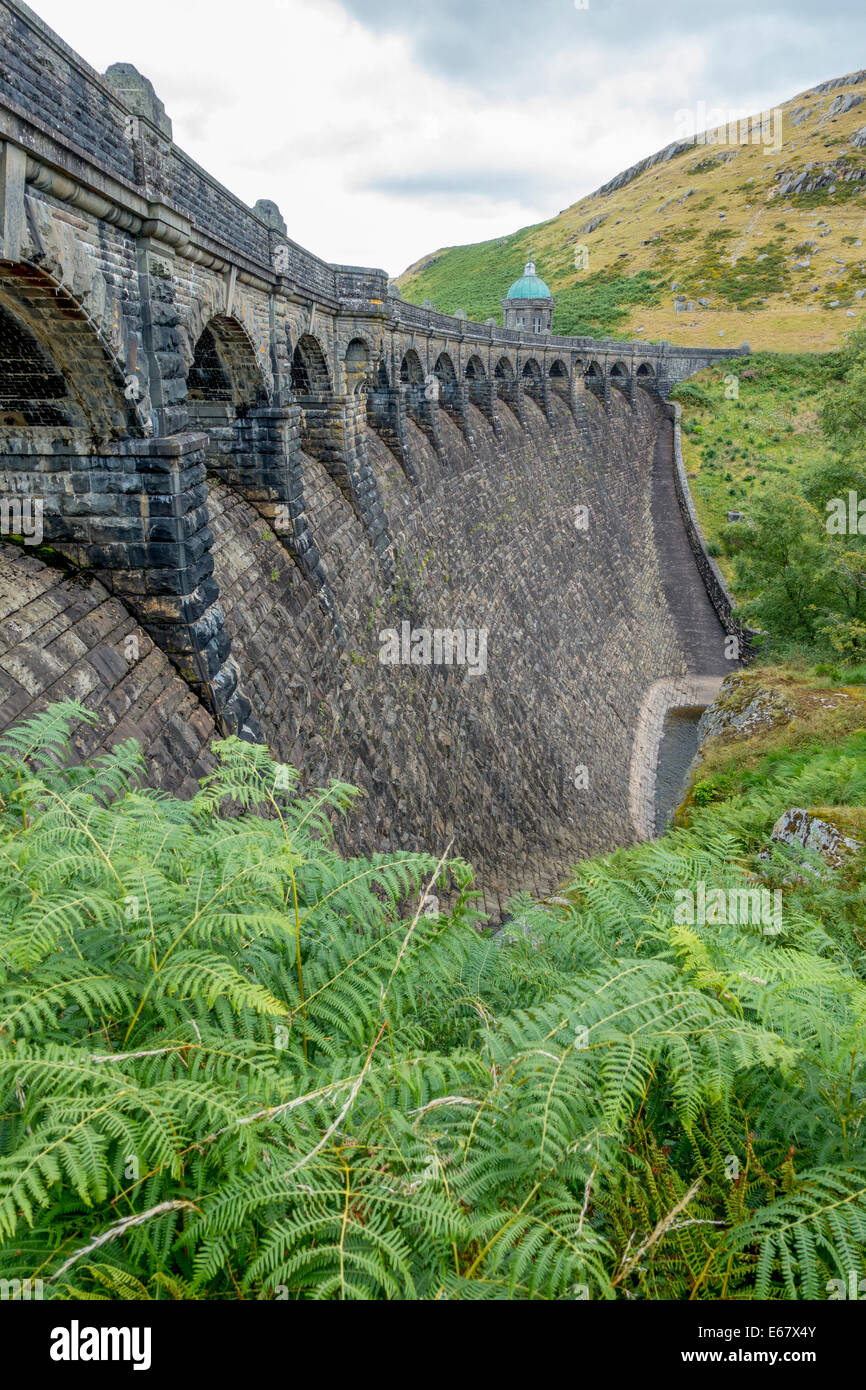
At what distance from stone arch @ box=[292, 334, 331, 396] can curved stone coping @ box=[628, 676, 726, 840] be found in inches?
632

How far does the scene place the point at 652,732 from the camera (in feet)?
106

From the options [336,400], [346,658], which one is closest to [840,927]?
[346,658]

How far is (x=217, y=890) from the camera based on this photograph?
347 centimetres

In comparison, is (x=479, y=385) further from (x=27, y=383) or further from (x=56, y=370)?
(x=27, y=383)

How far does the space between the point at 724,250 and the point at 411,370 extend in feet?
236

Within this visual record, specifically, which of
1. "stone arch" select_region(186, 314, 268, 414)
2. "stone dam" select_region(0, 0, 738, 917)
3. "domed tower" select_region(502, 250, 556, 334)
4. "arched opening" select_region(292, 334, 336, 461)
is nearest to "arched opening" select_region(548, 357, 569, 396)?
"stone dam" select_region(0, 0, 738, 917)

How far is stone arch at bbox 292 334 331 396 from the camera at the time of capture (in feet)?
49.0

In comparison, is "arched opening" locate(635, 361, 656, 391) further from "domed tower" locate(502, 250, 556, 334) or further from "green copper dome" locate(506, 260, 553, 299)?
"green copper dome" locate(506, 260, 553, 299)

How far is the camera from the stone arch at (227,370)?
435 inches

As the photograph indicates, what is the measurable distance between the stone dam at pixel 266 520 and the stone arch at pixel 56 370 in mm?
25

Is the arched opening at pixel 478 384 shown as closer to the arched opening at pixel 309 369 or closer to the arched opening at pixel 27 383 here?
the arched opening at pixel 309 369

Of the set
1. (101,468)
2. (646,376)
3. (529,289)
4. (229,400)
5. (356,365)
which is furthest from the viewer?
(646,376)

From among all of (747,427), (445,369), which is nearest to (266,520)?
(445,369)

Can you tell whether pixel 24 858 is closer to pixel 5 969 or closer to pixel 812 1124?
pixel 5 969
